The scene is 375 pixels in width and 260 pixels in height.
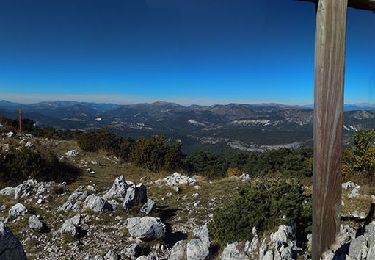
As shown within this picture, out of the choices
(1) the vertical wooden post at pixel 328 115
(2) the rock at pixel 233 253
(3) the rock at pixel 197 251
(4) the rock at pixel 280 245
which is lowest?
(3) the rock at pixel 197 251

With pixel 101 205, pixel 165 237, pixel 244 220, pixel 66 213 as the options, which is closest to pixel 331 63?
pixel 244 220

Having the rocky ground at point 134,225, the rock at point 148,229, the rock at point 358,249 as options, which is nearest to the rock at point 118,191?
the rocky ground at point 134,225

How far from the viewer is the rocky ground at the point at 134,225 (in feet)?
19.1

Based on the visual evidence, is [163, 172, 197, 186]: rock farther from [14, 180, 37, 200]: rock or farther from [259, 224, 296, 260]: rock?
[259, 224, 296, 260]: rock

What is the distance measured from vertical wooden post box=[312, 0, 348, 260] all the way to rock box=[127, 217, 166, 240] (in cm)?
629

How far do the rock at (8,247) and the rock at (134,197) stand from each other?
17.5ft

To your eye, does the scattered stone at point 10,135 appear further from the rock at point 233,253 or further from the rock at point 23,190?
the rock at point 233,253

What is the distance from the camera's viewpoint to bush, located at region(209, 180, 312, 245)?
6852 mm

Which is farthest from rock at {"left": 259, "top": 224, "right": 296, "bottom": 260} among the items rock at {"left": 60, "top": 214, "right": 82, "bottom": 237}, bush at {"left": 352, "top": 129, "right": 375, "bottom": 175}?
bush at {"left": 352, "top": 129, "right": 375, "bottom": 175}

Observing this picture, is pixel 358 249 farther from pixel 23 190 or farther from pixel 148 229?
pixel 23 190

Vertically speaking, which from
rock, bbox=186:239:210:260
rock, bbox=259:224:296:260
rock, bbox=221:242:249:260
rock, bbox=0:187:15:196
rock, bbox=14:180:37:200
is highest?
rock, bbox=259:224:296:260

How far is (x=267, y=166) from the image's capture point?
34.6 meters

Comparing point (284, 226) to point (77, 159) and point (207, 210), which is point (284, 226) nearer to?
point (207, 210)

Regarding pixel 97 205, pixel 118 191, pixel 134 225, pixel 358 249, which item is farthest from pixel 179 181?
pixel 358 249
